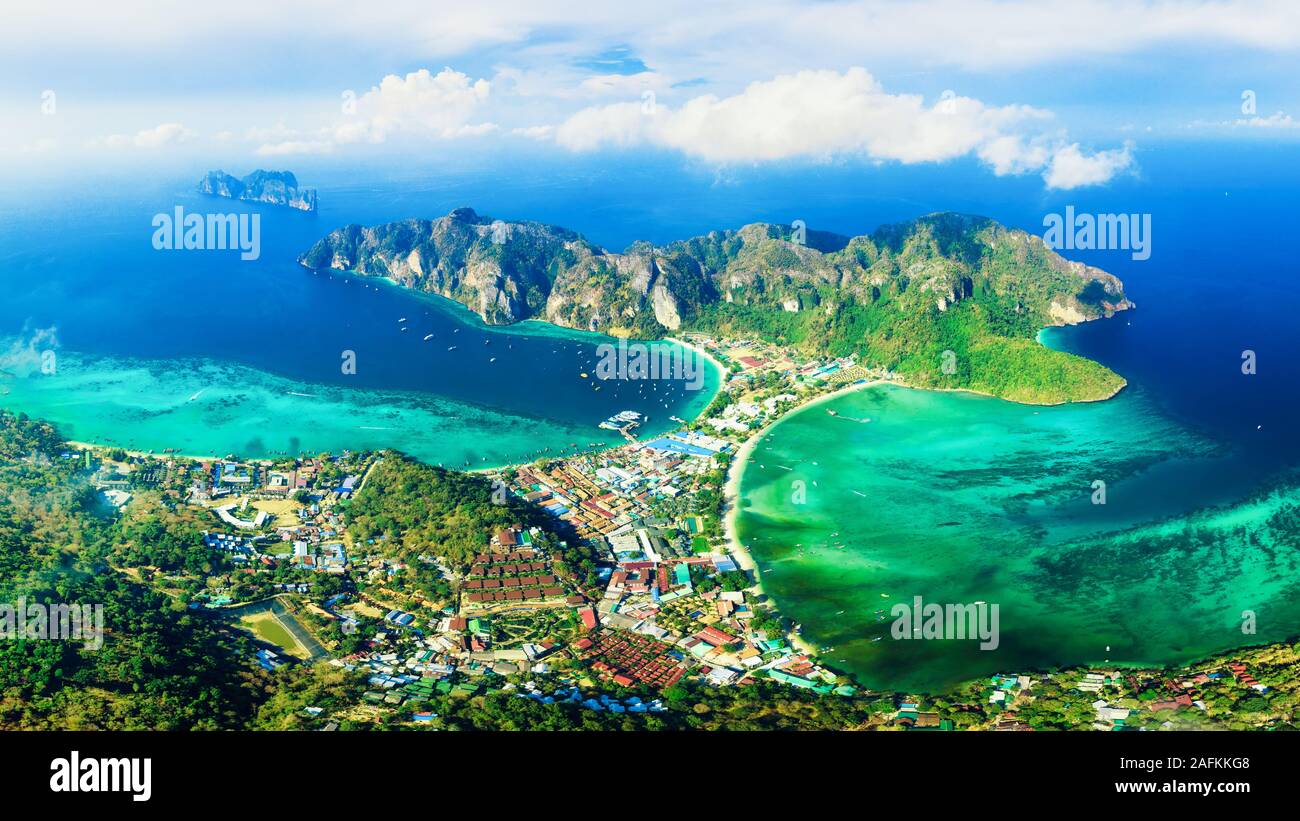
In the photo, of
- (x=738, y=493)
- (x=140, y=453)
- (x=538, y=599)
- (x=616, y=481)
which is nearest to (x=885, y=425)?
(x=738, y=493)

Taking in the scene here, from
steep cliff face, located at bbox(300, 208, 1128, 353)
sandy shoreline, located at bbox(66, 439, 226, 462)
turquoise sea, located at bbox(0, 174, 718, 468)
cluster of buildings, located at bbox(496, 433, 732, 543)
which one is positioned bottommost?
cluster of buildings, located at bbox(496, 433, 732, 543)

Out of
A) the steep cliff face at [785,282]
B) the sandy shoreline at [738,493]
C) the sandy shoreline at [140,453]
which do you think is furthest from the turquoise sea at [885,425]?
the steep cliff face at [785,282]

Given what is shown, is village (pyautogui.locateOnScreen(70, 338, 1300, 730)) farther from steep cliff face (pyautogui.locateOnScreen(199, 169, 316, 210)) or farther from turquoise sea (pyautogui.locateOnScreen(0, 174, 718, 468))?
steep cliff face (pyautogui.locateOnScreen(199, 169, 316, 210))

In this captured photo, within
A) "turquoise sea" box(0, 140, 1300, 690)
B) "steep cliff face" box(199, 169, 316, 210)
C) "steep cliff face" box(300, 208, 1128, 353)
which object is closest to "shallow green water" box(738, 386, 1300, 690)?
"turquoise sea" box(0, 140, 1300, 690)

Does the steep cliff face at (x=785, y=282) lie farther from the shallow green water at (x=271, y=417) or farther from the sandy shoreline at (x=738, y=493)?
the shallow green water at (x=271, y=417)

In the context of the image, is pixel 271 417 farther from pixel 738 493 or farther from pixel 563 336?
pixel 738 493

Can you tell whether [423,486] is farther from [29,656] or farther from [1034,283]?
[1034,283]

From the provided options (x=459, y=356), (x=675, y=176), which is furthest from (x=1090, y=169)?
(x=459, y=356)
